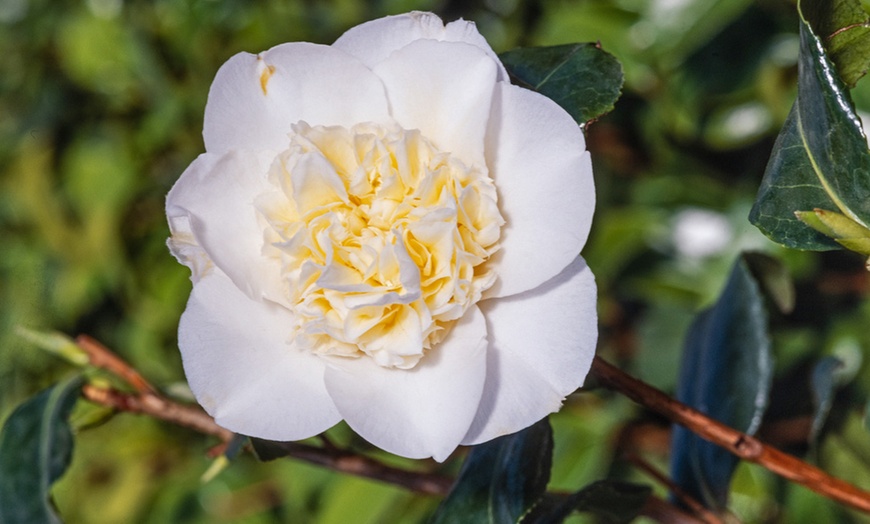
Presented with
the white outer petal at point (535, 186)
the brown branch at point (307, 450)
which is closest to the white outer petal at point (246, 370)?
the white outer petal at point (535, 186)

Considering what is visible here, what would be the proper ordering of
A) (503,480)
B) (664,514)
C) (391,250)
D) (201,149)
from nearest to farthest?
(391,250) < (503,480) < (664,514) < (201,149)

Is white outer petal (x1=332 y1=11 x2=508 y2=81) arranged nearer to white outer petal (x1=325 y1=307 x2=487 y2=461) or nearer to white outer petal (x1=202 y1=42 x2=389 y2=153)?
white outer petal (x1=202 y1=42 x2=389 y2=153)

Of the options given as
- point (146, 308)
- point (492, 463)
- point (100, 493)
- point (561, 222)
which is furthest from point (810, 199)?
point (100, 493)

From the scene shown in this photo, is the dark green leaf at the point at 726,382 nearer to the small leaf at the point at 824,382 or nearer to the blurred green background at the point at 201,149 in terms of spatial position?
the small leaf at the point at 824,382

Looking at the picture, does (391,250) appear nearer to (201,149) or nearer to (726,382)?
(726,382)

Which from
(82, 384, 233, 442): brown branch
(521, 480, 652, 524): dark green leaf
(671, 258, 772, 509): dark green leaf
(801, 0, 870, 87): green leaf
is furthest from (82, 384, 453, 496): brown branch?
(801, 0, 870, 87): green leaf

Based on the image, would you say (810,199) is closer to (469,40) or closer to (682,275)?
(469,40)

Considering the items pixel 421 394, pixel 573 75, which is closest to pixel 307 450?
pixel 421 394

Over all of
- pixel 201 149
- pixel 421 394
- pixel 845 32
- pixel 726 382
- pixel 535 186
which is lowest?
pixel 201 149
